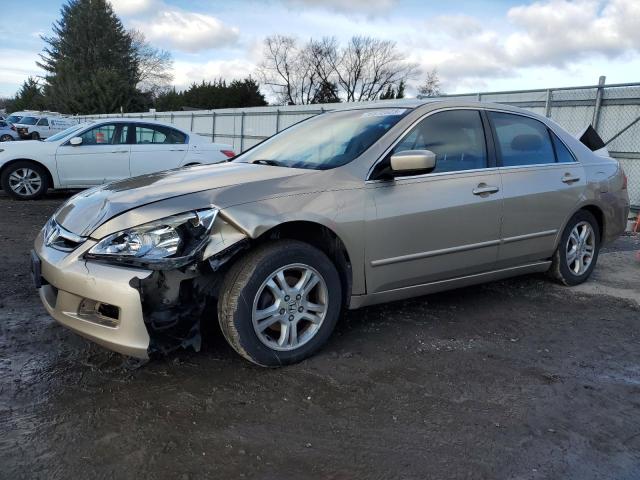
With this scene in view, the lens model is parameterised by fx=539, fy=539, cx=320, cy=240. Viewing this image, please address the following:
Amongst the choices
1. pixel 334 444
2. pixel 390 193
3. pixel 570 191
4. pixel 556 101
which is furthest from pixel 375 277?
pixel 556 101

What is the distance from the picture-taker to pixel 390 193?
11.5ft

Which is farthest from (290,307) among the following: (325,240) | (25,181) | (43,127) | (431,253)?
(43,127)

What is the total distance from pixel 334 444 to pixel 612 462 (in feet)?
4.08

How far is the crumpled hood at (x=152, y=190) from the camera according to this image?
3.04 m

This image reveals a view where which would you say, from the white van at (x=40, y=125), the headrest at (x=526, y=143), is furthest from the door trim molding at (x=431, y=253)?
the white van at (x=40, y=125)

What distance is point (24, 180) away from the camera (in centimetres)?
946

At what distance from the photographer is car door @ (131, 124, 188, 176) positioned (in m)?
9.59

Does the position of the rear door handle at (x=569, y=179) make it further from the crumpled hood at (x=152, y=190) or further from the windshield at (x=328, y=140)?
the crumpled hood at (x=152, y=190)

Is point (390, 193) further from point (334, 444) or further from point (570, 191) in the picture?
Answer: point (570, 191)

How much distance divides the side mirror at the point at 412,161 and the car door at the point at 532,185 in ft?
3.40

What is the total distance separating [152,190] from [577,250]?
3.84 metres

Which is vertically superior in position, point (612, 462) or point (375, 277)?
point (375, 277)

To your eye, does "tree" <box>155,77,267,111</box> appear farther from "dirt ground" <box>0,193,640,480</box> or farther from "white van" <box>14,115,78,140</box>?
"dirt ground" <box>0,193,640,480</box>

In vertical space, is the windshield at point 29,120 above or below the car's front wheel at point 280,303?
above
